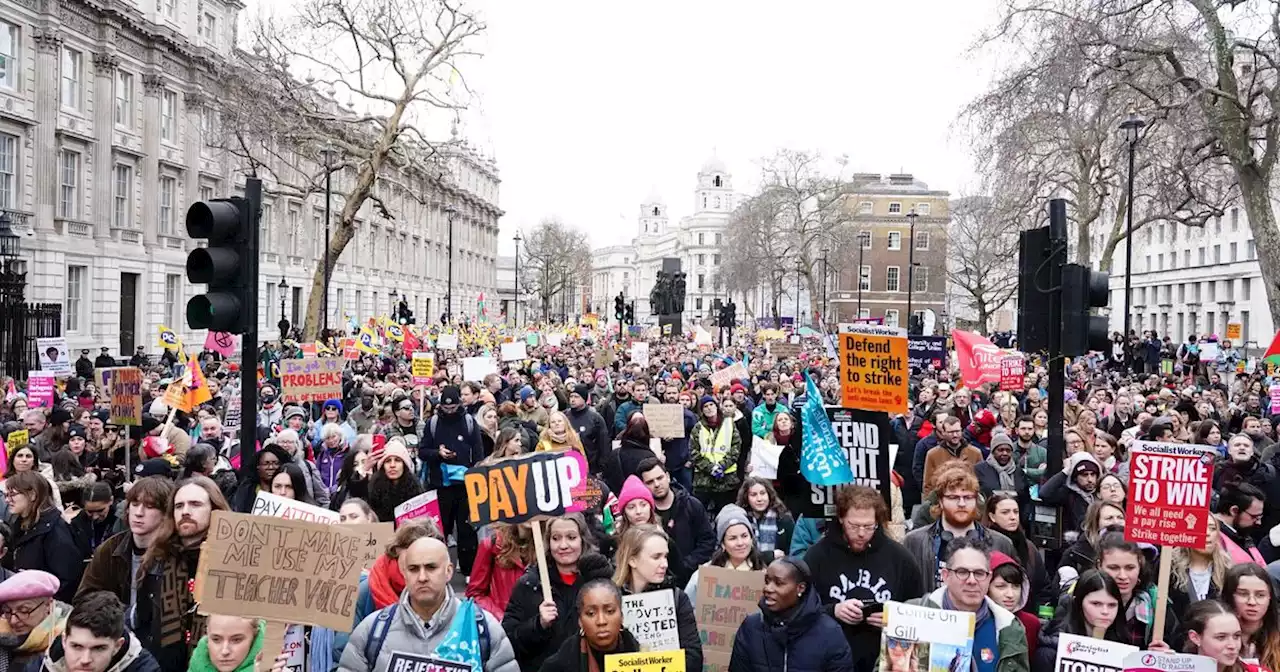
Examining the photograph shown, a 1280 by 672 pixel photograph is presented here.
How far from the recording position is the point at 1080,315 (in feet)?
27.9

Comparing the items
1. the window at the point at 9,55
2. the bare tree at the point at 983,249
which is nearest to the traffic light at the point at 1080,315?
the bare tree at the point at 983,249

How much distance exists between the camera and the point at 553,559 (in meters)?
6.14

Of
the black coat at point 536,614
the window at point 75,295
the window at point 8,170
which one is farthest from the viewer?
the window at point 75,295

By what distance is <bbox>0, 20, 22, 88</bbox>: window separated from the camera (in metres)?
33.3

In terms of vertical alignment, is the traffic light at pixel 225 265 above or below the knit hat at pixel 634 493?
above

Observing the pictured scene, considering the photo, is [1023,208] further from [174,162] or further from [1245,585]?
[1245,585]

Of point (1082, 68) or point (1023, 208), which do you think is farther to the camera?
point (1023, 208)

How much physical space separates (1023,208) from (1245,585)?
3356 centimetres

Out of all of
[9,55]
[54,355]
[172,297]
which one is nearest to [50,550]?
[54,355]

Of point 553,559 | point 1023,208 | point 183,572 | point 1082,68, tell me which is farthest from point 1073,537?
point 1023,208

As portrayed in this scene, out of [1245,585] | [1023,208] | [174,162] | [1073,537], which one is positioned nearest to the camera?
[1245,585]

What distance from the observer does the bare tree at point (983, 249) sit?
4234 cm

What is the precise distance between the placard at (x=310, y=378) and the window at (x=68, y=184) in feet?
82.9

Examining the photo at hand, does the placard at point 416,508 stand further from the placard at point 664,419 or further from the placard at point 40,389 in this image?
the placard at point 40,389
